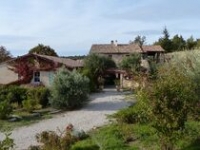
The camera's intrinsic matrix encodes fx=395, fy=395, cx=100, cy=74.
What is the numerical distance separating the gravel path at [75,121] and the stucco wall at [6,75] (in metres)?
11.7

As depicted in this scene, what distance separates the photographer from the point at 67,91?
25.6 m

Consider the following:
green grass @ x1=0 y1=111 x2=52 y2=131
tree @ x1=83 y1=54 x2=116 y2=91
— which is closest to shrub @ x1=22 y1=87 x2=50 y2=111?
green grass @ x1=0 y1=111 x2=52 y2=131

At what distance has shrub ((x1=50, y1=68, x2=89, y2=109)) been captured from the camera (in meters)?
25.5

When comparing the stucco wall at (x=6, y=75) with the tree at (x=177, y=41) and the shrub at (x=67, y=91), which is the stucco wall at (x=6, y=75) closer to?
the shrub at (x=67, y=91)

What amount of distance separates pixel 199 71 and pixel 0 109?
11.1 metres

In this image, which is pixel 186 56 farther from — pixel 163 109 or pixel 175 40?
pixel 175 40

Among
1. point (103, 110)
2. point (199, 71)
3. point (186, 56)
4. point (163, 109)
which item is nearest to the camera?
point (163, 109)

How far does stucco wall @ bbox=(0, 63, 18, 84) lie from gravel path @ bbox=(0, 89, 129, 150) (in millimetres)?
11660

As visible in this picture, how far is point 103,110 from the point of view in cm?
2477

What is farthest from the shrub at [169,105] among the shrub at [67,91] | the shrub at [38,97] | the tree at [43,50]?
the tree at [43,50]

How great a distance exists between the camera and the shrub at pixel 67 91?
25.5m

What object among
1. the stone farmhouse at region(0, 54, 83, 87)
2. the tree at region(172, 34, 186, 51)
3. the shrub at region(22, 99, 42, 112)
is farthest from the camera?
the tree at region(172, 34, 186, 51)

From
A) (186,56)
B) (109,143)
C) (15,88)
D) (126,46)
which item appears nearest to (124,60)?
(126,46)

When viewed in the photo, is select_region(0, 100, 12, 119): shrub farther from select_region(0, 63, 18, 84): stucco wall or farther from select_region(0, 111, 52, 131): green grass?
select_region(0, 63, 18, 84): stucco wall
